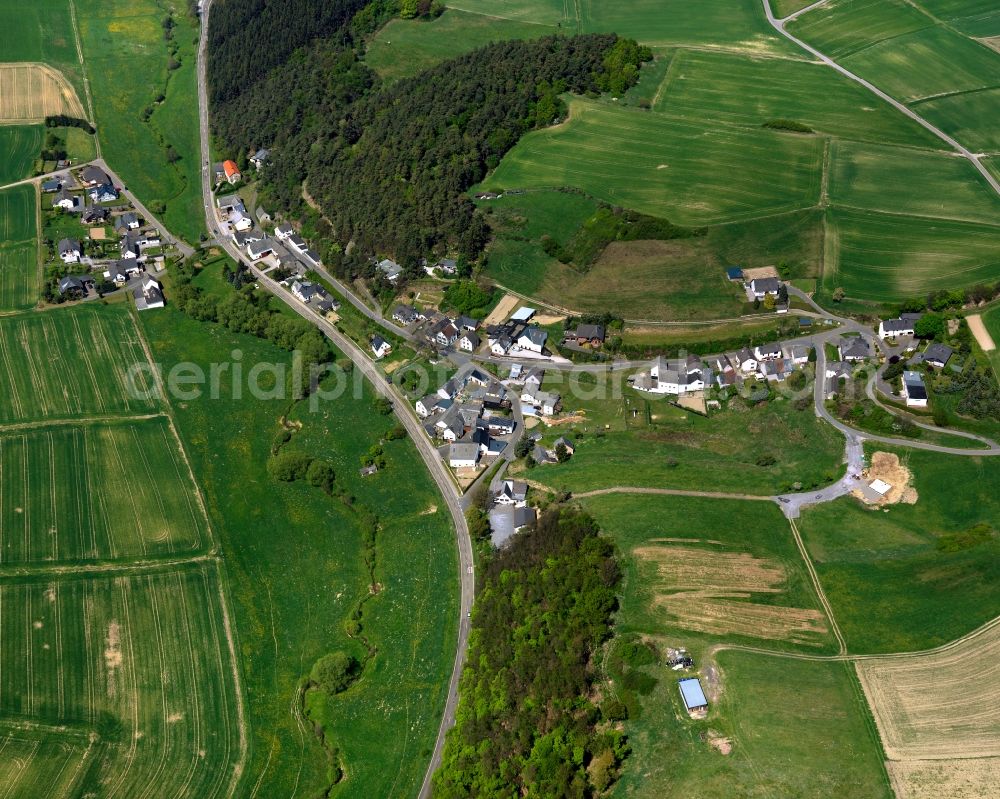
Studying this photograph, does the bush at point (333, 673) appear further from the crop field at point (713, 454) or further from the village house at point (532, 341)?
the village house at point (532, 341)

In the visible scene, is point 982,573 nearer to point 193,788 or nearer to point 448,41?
point 193,788

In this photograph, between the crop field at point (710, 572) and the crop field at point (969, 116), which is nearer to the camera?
the crop field at point (710, 572)

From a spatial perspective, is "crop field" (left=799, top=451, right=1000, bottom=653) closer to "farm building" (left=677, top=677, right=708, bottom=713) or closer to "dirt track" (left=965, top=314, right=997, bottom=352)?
"farm building" (left=677, top=677, right=708, bottom=713)

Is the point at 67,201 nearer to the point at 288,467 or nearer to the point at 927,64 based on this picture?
the point at 288,467

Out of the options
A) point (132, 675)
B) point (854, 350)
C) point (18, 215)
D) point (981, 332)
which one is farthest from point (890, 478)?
point (18, 215)

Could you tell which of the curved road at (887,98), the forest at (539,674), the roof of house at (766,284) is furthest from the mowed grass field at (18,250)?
the curved road at (887,98)
